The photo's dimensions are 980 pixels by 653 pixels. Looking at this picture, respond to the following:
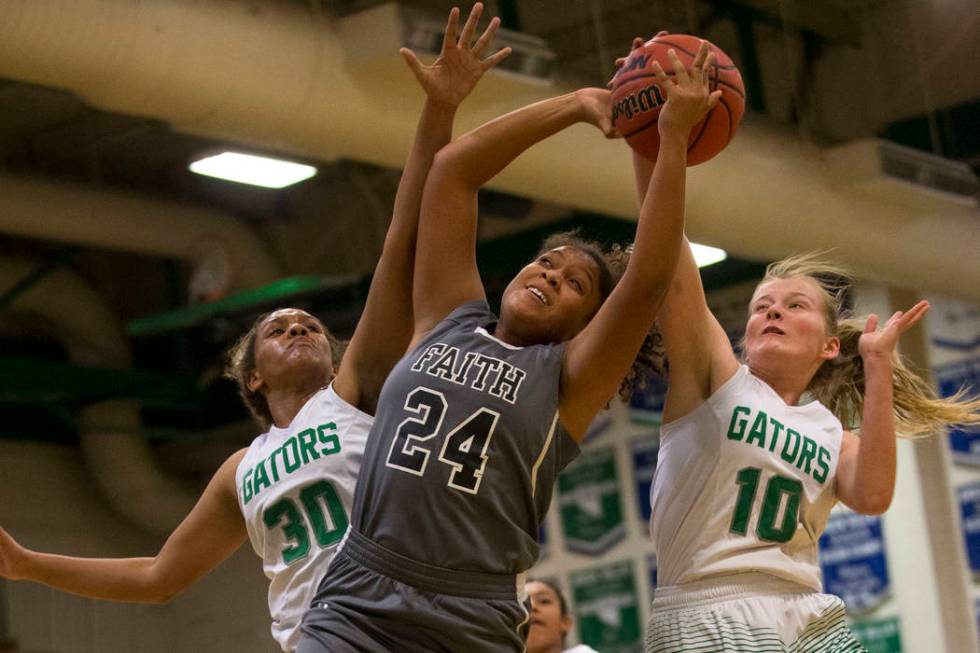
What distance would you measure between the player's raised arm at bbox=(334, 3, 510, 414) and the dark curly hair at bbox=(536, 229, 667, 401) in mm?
316

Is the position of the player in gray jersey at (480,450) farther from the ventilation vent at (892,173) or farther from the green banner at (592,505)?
the green banner at (592,505)

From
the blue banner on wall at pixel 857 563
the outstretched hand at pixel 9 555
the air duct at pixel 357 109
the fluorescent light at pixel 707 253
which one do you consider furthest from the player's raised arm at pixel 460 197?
the blue banner on wall at pixel 857 563

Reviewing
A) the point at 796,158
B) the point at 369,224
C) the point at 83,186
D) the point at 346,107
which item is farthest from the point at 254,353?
the point at 369,224

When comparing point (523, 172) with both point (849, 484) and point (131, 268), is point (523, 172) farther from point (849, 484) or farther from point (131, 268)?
point (131, 268)

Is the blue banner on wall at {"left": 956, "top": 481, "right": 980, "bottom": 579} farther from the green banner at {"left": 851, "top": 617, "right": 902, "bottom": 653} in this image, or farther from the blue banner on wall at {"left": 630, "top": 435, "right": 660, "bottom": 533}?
the blue banner on wall at {"left": 630, "top": 435, "right": 660, "bottom": 533}

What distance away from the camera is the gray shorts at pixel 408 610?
9.45 feet

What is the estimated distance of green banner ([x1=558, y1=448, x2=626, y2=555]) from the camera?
1070 centimetres

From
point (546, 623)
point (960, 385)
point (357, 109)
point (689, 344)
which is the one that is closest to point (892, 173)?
point (960, 385)

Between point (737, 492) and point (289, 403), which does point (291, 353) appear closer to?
point (289, 403)

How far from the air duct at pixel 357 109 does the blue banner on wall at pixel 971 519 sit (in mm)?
1493

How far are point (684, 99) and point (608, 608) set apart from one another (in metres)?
8.02

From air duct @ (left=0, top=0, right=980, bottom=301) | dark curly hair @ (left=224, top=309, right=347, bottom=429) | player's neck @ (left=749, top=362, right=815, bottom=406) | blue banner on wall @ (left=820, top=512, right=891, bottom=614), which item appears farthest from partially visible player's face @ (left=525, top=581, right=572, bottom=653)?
blue banner on wall @ (left=820, top=512, right=891, bottom=614)

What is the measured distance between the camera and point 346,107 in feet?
23.3

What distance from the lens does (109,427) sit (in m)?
11.2
